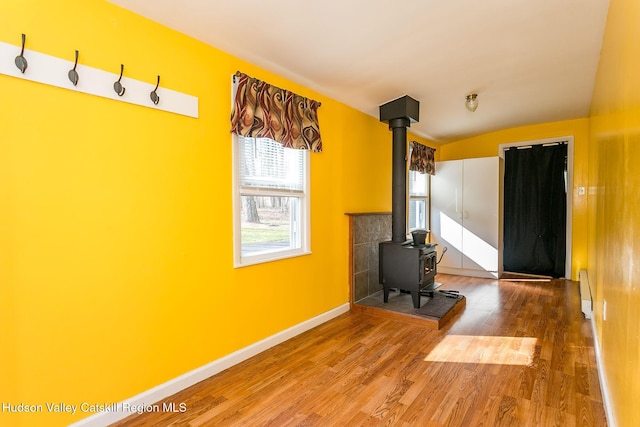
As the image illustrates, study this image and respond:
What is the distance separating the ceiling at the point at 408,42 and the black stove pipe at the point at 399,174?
33 centimetres

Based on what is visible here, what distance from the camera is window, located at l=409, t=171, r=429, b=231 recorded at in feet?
17.0

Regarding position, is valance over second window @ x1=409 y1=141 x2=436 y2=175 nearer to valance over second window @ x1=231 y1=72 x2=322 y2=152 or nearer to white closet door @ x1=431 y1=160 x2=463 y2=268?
white closet door @ x1=431 y1=160 x2=463 y2=268

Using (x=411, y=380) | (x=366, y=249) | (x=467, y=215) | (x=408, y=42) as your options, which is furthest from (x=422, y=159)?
(x=411, y=380)

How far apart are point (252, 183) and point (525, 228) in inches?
190

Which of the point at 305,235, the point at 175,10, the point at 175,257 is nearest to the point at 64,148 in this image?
the point at 175,257

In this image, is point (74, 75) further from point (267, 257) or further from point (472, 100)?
point (472, 100)

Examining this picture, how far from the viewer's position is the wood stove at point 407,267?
3.28 metres

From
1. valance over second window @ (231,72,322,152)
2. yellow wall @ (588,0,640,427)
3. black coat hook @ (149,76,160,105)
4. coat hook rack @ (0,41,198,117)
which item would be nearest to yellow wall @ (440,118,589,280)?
yellow wall @ (588,0,640,427)

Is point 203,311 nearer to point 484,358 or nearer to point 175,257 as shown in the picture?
point 175,257

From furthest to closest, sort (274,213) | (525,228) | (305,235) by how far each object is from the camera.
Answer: (525,228) < (305,235) < (274,213)

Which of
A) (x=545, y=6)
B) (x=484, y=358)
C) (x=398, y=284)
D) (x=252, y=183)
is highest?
(x=545, y=6)

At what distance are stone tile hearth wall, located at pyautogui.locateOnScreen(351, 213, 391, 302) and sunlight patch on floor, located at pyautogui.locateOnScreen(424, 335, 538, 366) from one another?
1093mm

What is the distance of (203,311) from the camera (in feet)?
7.14

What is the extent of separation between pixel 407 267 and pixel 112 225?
2.62 metres
